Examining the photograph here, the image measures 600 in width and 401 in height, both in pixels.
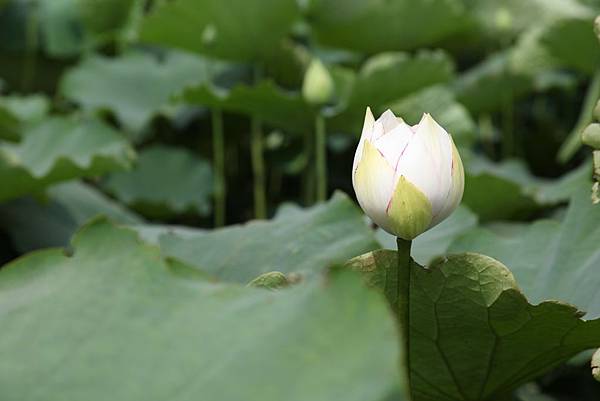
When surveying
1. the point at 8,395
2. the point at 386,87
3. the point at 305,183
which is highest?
the point at 8,395

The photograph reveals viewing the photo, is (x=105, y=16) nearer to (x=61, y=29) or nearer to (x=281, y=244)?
(x=61, y=29)

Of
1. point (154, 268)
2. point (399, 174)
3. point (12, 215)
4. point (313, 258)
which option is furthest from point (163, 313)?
point (12, 215)

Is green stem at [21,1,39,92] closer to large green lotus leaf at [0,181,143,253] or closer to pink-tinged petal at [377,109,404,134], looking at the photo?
large green lotus leaf at [0,181,143,253]

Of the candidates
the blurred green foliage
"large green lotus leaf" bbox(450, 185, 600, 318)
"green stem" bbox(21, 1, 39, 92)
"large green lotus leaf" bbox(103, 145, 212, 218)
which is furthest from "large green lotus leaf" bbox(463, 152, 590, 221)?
"green stem" bbox(21, 1, 39, 92)

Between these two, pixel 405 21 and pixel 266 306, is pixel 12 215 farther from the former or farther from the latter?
A: pixel 266 306

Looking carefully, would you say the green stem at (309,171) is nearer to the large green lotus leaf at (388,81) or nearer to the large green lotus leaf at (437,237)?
the large green lotus leaf at (388,81)
